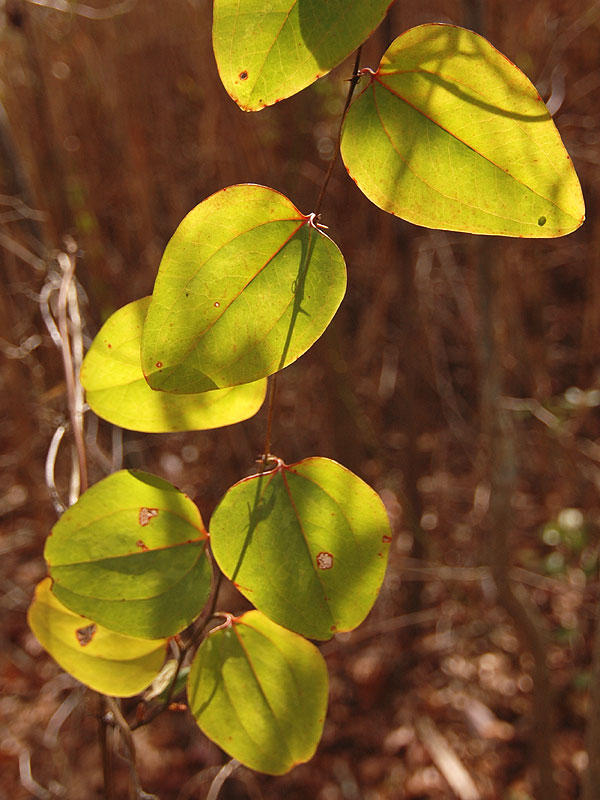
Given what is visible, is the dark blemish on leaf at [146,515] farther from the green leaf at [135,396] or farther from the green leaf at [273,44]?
the green leaf at [273,44]

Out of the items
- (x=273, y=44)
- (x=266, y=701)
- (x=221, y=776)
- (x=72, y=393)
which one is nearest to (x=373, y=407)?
(x=221, y=776)

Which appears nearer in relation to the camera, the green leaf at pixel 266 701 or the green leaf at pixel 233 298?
Result: the green leaf at pixel 233 298

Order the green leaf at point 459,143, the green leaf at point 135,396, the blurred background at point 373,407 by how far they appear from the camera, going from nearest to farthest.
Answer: the green leaf at point 459,143, the green leaf at point 135,396, the blurred background at point 373,407

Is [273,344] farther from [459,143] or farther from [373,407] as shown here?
[373,407]

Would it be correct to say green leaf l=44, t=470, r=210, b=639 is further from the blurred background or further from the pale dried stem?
the blurred background

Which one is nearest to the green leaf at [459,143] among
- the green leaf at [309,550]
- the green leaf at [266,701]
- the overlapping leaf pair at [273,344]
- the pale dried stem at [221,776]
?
the overlapping leaf pair at [273,344]

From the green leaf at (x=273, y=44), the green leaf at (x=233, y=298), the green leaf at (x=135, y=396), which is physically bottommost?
the green leaf at (x=135, y=396)
